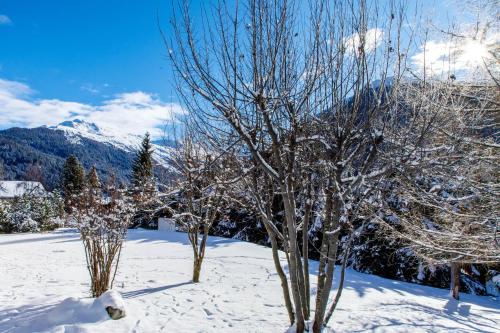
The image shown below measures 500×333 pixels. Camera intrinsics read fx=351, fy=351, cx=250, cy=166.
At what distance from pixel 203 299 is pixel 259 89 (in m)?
3.83

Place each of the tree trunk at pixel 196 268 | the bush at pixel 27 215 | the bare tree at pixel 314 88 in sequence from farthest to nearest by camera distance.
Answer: the bush at pixel 27 215
the tree trunk at pixel 196 268
the bare tree at pixel 314 88

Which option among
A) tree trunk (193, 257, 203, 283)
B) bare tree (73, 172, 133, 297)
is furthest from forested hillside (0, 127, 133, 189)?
tree trunk (193, 257, 203, 283)

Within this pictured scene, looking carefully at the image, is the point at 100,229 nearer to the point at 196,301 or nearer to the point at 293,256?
the point at 196,301

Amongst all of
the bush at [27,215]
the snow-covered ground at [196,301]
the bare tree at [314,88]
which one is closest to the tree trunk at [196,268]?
the snow-covered ground at [196,301]

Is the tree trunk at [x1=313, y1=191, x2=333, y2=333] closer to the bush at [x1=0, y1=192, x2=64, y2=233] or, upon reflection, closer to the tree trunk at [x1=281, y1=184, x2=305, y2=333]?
the tree trunk at [x1=281, y1=184, x2=305, y2=333]

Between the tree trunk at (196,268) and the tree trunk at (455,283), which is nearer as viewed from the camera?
the tree trunk at (196,268)

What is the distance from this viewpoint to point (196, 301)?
5.36 meters

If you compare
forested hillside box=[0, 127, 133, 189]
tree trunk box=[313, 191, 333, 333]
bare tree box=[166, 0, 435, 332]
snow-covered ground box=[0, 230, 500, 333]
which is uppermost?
forested hillside box=[0, 127, 133, 189]

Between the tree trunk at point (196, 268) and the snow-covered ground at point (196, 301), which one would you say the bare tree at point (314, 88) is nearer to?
the snow-covered ground at point (196, 301)

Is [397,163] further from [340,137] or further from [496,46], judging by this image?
[496,46]

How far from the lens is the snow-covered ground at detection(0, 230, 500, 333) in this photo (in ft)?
14.1

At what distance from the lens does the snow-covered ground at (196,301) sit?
4.29m

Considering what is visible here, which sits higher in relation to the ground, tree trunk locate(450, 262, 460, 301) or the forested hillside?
the forested hillside

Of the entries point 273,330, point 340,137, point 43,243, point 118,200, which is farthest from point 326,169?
point 43,243
